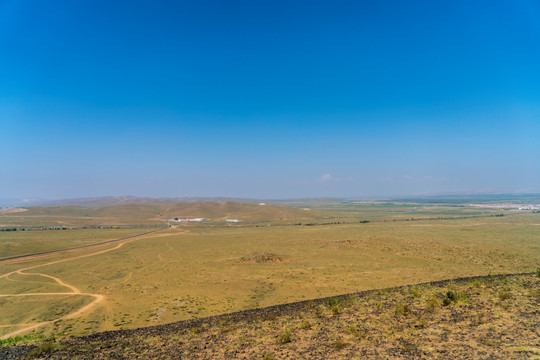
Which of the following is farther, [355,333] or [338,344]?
[355,333]

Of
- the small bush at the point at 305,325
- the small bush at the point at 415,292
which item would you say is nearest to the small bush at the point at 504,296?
the small bush at the point at 415,292

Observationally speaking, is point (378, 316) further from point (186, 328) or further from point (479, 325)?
point (186, 328)

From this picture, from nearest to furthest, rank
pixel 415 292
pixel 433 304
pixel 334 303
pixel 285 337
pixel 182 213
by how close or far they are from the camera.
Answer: pixel 285 337
pixel 433 304
pixel 334 303
pixel 415 292
pixel 182 213

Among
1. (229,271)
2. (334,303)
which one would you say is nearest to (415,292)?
(334,303)

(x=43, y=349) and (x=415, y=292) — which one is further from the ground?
(x=415, y=292)

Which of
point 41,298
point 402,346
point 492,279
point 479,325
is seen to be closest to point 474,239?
point 492,279

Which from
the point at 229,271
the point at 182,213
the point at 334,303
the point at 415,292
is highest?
the point at 415,292

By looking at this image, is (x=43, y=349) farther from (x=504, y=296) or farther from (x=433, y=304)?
(x=504, y=296)
